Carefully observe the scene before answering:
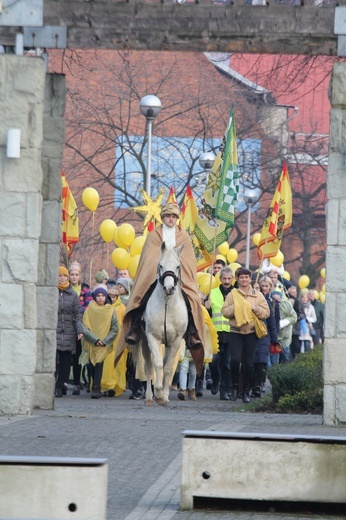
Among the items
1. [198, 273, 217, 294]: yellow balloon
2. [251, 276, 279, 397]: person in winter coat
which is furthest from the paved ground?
[198, 273, 217, 294]: yellow balloon

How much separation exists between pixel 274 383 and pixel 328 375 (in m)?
3.41

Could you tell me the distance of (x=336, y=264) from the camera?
51.3 ft

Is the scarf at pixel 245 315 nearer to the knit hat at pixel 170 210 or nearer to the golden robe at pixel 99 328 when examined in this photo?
the golden robe at pixel 99 328

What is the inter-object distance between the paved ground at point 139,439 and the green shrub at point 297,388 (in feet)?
1.65

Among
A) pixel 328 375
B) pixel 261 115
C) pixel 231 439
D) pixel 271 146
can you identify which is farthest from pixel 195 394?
pixel 271 146

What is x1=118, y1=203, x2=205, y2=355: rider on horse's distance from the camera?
1886 cm

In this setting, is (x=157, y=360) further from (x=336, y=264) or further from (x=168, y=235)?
(x=336, y=264)

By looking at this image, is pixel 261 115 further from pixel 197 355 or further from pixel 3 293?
pixel 3 293

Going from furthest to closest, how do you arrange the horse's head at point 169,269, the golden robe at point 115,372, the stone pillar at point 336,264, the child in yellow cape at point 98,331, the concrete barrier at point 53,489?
the golden robe at point 115,372, the child in yellow cape at point 98,331, the horse's head at point 169,269, the stone pillar at point 336,264, the concrete barrier at point 53,489

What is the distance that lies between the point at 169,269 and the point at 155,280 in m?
0.81

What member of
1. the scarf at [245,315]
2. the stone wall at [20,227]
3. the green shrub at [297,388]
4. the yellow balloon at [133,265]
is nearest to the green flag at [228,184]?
the scarf at [245,315]

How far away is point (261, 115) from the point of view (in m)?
45.4

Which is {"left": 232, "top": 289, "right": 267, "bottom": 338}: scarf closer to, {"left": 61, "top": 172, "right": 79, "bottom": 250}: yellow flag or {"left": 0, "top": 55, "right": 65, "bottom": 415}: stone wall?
{"left": 61, "top": 172, "right": 79, "bottom": 250}: yellow flag

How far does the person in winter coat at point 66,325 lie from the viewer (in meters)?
22.6
